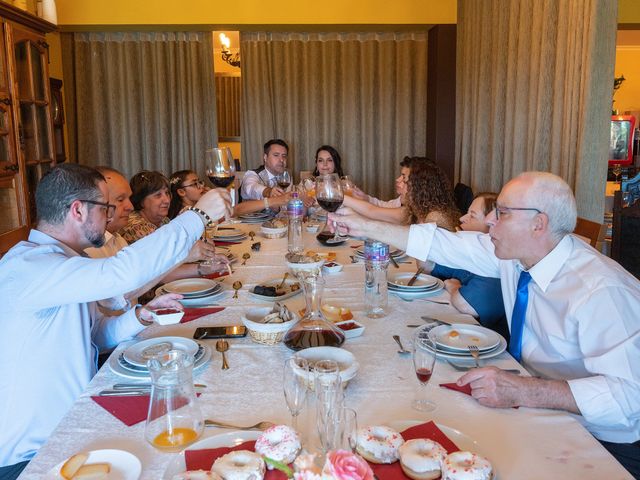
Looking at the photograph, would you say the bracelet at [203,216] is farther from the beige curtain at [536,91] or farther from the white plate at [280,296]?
the beige curtain at [536,91]

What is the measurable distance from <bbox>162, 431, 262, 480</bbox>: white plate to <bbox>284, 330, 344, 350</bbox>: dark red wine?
0.41m

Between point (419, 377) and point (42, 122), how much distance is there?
4.21 m

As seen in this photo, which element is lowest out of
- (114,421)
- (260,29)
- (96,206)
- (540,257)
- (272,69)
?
(114,421)

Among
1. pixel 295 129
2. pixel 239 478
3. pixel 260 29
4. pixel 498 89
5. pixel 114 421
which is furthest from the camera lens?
pixel 295 129

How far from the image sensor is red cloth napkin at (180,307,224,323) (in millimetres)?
1835

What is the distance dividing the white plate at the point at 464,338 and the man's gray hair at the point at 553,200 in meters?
0.34

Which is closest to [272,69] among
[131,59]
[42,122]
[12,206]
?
[131,59]

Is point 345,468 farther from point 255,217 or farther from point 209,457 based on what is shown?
point 255,217

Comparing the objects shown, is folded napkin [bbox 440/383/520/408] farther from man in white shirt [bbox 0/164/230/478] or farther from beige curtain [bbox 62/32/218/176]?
beige curtain [bbox 62/32/218/176]

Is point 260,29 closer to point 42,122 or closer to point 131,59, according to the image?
point 131,59

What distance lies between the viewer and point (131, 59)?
560 cm

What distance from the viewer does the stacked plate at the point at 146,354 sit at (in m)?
1.40

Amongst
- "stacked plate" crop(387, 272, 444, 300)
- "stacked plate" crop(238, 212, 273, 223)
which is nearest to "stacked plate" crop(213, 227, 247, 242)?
"stacked plate" crop(238, 212, 273, 223)

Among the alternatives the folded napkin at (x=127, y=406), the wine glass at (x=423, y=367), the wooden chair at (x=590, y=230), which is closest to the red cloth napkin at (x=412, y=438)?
the wine glass at (x=423, y=367)
